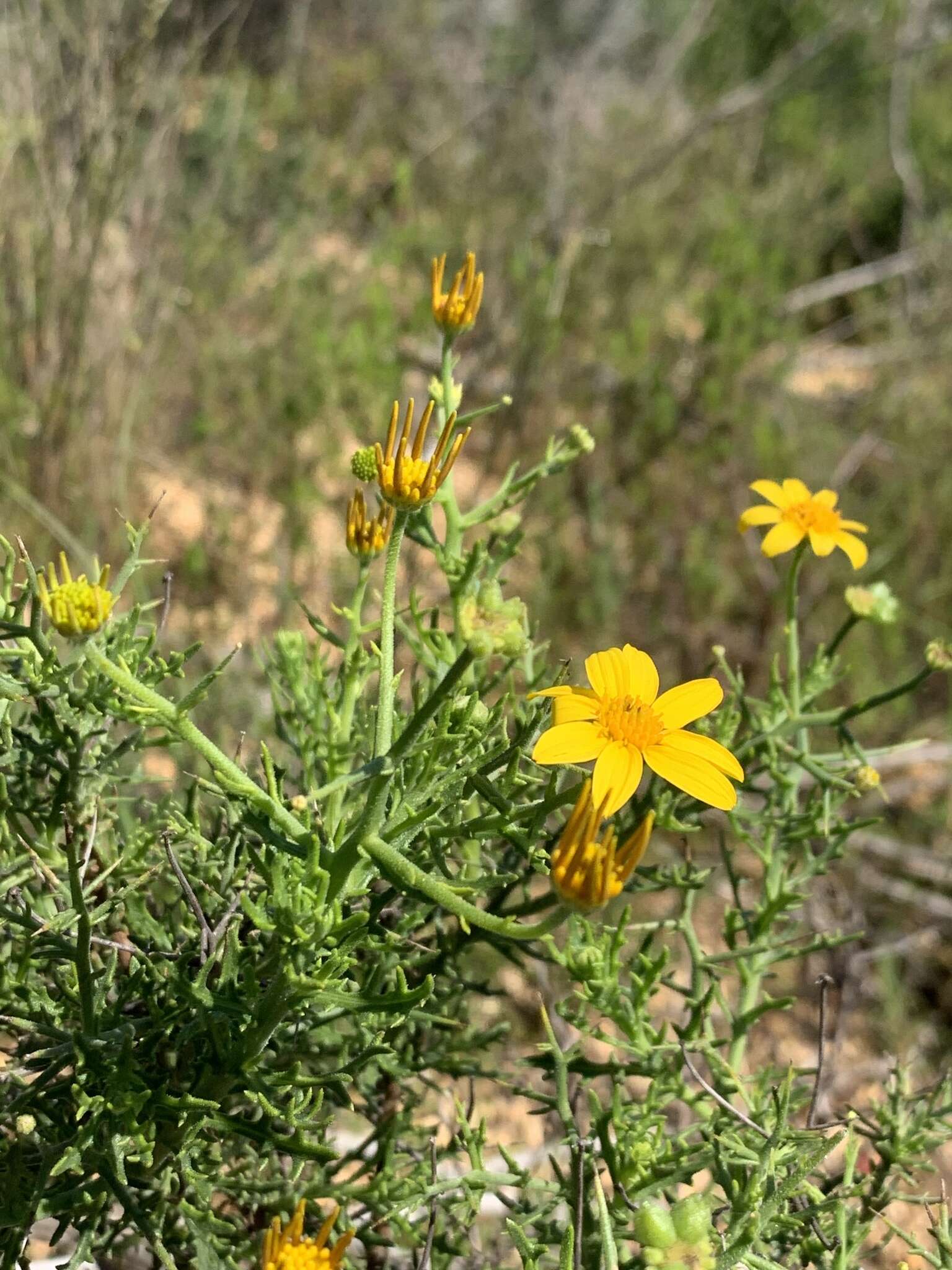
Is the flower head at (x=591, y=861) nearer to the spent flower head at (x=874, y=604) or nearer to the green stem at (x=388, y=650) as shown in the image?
the green stem at (x=388, y=650)

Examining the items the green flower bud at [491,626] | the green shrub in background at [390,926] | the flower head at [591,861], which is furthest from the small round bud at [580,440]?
the flower head at [591,861]

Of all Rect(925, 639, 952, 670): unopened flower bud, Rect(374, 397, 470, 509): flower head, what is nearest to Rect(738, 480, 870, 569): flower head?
Rect(925, 639, 952, 670): unopened flower bud

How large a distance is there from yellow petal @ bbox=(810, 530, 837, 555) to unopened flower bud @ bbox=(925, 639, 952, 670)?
207 millimetres

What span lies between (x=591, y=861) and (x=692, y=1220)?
369 millimetres

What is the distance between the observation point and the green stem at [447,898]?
2.57 ft

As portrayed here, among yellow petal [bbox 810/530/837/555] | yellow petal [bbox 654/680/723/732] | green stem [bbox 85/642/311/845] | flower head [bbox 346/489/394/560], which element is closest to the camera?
green stem [bbox 85/642/311/845]

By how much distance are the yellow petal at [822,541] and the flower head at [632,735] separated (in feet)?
1.54

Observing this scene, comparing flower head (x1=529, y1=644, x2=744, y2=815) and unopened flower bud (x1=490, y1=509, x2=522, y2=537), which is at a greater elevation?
unopened flower bud (x1=490, y1=509, x2=522, y2=537)

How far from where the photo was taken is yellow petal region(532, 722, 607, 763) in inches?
36.2

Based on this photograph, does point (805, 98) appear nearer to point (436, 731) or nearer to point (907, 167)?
point (907, 167)

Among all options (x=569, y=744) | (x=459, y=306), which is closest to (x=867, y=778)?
(x=569, y=744)

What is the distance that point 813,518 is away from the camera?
5.10ft

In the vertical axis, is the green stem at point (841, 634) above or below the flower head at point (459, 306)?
below

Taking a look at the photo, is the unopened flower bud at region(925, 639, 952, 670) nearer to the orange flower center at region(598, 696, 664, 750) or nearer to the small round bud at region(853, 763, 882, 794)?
the small round bud at region(853, 763, 882, 794)
